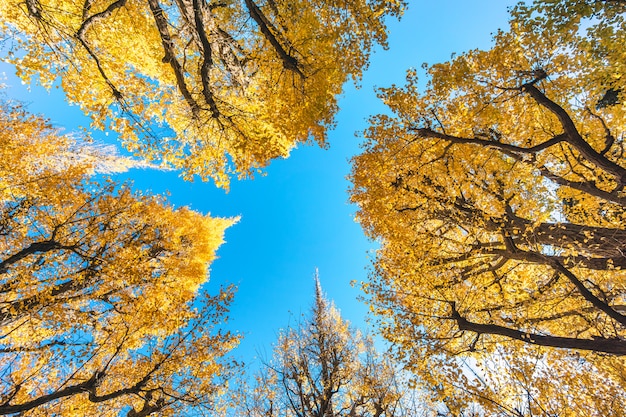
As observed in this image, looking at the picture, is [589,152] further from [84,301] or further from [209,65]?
[84,301]

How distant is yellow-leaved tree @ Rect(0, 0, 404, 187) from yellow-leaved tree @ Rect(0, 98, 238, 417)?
2.40 metres

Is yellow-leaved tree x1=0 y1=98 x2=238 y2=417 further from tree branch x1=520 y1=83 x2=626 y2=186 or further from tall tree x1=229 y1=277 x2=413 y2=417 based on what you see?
tree branch x1=520 y1=83 x2=626 y2=186

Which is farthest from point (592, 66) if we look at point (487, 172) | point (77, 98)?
point (77, 98)

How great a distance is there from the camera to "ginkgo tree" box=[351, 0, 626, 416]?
4.53 meters

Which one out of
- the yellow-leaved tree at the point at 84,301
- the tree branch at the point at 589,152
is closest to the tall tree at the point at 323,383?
the yellow-leaved tree at the point at 84,301

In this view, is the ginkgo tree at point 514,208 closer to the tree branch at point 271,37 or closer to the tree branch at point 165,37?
the tree branch at point 271,37

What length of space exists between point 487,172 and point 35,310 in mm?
11032

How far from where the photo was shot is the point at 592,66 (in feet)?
14.3

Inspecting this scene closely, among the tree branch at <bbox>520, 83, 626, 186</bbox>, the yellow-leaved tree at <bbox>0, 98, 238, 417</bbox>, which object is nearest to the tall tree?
the yellow-leaved tree at <bbox>0, 98, 238, 417</bbox>

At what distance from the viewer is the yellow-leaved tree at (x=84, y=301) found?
539 centimetres

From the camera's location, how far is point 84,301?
23.0ft

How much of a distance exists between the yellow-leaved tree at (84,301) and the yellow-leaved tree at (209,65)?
2396mm

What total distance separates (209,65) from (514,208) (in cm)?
861

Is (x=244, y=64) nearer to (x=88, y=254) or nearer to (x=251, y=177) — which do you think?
(x=251, y=177)
